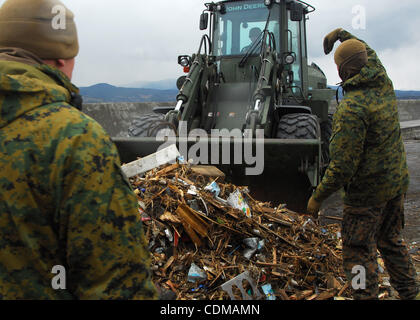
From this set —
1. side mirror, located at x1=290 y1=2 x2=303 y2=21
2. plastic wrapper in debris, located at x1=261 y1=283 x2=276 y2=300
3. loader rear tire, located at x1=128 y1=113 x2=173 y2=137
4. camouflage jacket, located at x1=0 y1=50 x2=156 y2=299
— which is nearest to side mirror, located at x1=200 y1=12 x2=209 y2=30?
side mirror, located at x1=290 y1=2 x2=303 y2=21

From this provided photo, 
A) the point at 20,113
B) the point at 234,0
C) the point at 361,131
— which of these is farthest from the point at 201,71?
the point at 20,113

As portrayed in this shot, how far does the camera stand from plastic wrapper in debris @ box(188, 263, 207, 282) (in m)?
3.11

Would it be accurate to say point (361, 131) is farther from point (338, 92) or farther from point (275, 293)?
point (275, 293)

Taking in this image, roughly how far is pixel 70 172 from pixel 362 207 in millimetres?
2292

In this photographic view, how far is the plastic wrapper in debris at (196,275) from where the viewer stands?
3113 mm

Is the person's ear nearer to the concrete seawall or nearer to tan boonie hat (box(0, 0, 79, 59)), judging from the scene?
tan boonie hat (box(0, 0, 79, 59))

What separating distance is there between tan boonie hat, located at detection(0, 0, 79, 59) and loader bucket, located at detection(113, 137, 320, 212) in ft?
11.1

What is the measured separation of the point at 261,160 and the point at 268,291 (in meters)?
1.81

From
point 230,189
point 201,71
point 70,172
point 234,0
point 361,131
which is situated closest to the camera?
point 70,172

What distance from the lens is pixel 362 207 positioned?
2.88 m

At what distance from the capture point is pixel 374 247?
2.92m

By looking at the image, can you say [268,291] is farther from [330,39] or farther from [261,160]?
[330,39]

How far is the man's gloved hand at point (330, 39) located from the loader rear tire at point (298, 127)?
1.95 m

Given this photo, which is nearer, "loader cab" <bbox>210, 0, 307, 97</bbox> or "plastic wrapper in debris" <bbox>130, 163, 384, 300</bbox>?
"plastic wrapper in debris" <bbox>130, 163, 384, 300</bbox>
